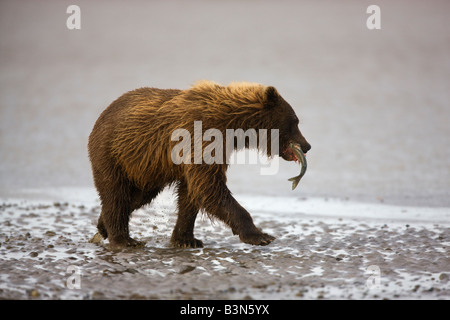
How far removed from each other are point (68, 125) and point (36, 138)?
4.51 ft

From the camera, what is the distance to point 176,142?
8430 mm

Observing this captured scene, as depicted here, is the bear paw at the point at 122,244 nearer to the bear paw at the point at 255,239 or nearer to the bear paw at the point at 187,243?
the bear paw at the point at 187,243

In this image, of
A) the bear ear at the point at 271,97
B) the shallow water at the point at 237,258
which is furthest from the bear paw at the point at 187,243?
the bear ear at the point at 271,97

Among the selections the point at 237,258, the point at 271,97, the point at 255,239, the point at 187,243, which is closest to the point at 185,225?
the point at 187,243

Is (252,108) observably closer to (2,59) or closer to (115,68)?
(115,68)

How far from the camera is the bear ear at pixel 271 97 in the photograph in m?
8.39

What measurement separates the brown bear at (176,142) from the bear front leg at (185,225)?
1cm

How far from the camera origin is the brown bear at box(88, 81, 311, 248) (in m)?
8.34

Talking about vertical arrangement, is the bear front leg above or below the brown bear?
below

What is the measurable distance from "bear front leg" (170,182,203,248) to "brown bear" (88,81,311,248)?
13 mm

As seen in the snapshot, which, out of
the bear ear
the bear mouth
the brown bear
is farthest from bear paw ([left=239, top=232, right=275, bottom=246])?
the bear ear

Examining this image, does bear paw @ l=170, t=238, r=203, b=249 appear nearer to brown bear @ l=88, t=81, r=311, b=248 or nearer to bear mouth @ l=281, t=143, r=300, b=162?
brown bear @ l=88, t=81, r=311, b=248

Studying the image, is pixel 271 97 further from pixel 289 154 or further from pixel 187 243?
pixel 187 243

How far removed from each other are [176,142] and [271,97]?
1.27 meters
